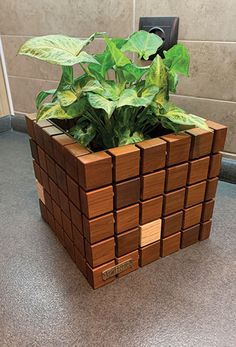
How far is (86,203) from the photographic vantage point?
23.0 inches

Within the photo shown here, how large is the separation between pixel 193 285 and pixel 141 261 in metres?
0.14

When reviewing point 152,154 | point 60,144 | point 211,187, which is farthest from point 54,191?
point 211,187

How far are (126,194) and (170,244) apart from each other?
0.25 meters

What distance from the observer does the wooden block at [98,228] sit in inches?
24.2

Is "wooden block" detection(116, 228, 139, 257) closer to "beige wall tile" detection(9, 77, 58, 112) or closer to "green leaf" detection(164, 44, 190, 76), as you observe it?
"green leaf" detection(164, 44, 190, 76)

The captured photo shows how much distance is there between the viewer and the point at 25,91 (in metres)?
1.53

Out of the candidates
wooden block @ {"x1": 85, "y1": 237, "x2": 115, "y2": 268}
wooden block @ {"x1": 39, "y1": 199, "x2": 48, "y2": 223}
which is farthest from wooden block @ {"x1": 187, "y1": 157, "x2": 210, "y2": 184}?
wooden block @ {"x1": 39, "y1": 199, "x2": 48, "y2": 223}

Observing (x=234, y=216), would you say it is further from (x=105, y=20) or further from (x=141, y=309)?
(x=105, y=20)

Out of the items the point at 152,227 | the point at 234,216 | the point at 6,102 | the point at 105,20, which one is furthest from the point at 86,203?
the point at 6,102

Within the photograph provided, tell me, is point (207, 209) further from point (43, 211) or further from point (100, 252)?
point (43, 211)

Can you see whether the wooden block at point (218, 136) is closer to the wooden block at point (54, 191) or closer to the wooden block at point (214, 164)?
the wooden block at point (214, 164)

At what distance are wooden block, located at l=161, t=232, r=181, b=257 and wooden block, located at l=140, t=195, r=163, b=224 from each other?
0.32ft

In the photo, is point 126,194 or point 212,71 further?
point 212,71

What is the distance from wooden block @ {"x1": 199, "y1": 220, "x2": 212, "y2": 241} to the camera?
82cm
